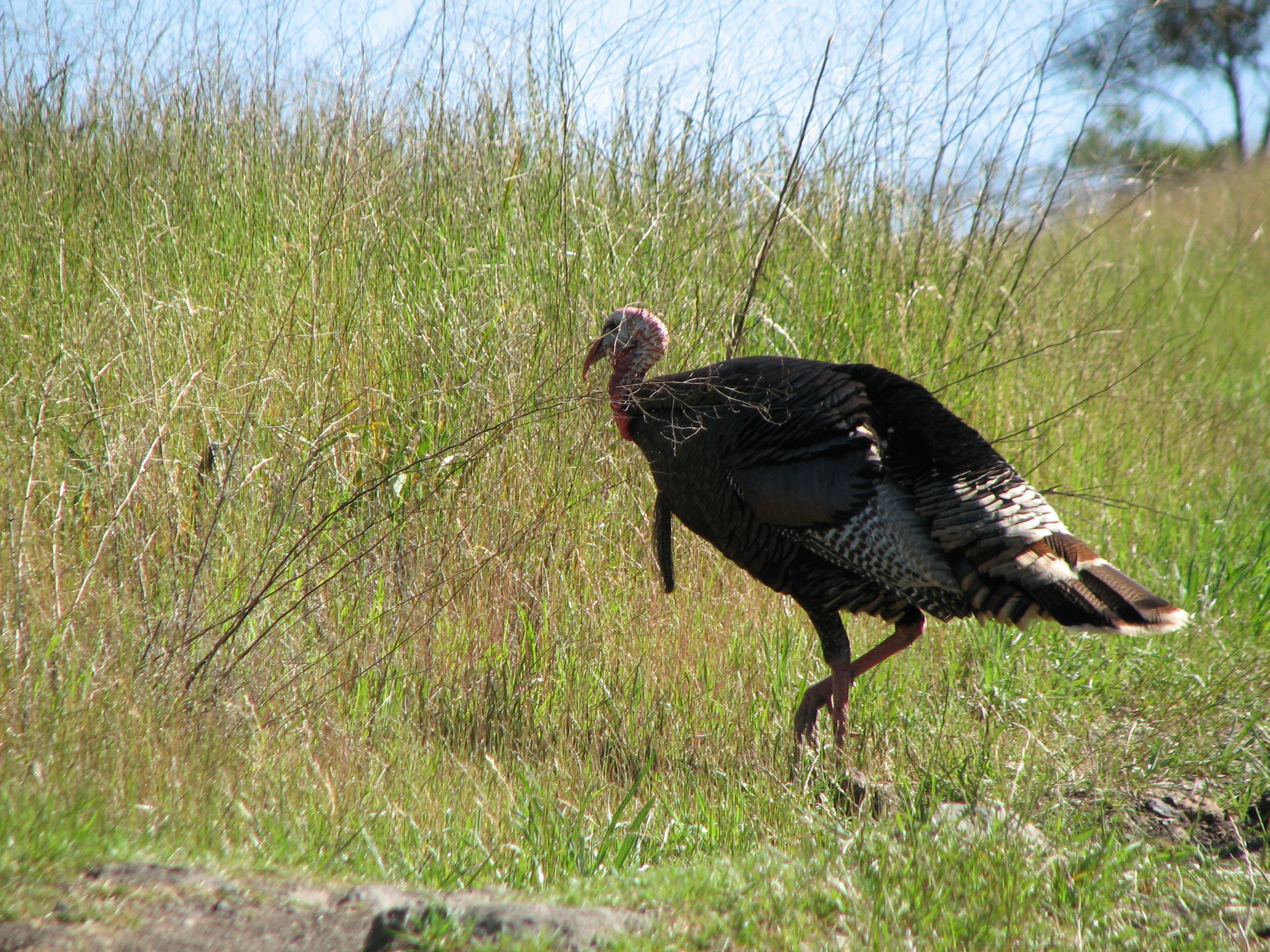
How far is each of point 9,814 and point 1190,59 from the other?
12677mm

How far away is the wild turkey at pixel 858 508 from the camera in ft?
10.4

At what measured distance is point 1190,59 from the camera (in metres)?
11.2

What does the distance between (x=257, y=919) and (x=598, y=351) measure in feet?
8.21

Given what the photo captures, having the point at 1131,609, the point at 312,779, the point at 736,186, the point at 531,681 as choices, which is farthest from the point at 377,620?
the point at 736,186

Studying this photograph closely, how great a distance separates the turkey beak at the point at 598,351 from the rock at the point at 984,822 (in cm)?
206

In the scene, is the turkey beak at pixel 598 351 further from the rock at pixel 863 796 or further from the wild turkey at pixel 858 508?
the rock at pixel 863 796

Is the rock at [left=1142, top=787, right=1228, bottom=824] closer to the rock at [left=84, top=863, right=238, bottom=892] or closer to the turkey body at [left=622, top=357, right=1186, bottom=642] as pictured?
the turkey body at [left=622, top=357, right=1186, bottom=642]

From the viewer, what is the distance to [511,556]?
4.05 metres

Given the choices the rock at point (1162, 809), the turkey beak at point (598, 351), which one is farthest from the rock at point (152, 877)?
the rock at point (1162, 809)

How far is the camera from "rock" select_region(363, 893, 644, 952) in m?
1.96

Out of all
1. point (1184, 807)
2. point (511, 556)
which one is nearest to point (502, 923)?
point (511, 556)

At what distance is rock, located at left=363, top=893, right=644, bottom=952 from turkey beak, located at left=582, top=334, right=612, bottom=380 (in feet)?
7.80

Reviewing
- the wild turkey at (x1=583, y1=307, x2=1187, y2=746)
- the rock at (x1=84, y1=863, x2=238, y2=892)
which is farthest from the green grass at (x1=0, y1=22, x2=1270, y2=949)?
the wild turkey at (x1=583, y1=307, x2=1187, y2=746)

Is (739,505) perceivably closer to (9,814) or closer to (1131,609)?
(1131,609)
